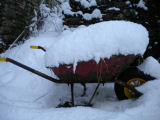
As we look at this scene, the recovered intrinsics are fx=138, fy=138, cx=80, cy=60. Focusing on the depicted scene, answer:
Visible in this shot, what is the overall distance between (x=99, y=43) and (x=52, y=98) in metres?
1.34

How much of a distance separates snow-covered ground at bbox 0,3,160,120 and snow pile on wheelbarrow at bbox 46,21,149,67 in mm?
173

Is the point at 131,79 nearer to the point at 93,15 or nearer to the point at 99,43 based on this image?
the point at 99,43

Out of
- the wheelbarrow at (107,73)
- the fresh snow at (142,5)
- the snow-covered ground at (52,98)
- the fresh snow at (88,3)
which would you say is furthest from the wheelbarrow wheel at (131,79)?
the fresh snow at (88,3)

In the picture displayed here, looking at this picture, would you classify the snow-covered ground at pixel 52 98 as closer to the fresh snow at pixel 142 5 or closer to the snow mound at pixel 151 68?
the snow mound at pixel 151 68

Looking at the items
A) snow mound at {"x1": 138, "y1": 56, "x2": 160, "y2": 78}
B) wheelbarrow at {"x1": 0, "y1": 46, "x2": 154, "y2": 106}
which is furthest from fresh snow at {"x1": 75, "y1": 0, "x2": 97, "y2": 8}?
wheelbarrow at {"x1": 0, "y1": 46, "x2": 154, "y2": 106}

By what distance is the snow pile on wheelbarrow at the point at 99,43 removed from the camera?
5.01 ft

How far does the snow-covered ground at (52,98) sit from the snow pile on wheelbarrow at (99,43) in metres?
0.17

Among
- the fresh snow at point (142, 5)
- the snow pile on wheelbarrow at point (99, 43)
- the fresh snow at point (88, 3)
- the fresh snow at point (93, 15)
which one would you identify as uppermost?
A: the fresh snow at point (88, 3)

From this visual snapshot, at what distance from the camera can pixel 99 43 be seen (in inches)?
59.8

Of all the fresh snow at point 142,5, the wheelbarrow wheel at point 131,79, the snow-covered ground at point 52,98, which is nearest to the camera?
the snow-covered ground at point 52,98

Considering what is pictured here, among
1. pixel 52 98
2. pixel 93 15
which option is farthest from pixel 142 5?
pixel 52 98

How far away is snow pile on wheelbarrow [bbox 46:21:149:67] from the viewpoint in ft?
5.01

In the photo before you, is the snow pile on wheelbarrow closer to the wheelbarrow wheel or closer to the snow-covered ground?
the snow-covered ground

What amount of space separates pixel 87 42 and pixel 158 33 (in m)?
2.40
